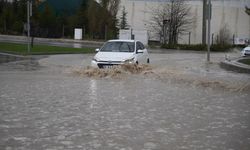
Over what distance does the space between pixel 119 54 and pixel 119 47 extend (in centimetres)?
112

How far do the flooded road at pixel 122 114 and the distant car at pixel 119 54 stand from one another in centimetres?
318

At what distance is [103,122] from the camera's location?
945cm

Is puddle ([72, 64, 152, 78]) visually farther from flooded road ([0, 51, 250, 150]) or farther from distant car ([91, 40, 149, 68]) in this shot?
flooded road ([0, 51, 250, 150])

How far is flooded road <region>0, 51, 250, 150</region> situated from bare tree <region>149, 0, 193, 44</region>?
42.7 meters

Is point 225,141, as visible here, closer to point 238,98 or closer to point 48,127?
point 48,127

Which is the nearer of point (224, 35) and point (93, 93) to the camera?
point (93, 93)

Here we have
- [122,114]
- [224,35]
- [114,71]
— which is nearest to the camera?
[122,114]

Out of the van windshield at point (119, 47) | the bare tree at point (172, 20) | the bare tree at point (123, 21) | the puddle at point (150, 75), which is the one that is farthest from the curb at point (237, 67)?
the bare tree at point (123, 21)

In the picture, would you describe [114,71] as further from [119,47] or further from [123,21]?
[123,21]

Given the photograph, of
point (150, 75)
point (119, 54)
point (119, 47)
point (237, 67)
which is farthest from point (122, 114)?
point (237, 67)

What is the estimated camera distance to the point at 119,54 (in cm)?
2056

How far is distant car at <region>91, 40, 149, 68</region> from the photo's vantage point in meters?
20.1

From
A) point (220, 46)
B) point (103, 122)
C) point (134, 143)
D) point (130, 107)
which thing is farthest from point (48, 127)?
point (220, 46)

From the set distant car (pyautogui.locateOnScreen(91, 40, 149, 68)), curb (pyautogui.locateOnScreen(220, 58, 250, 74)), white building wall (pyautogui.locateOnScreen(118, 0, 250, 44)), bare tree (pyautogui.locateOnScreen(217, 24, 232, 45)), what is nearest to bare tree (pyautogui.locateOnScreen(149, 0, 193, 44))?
white building wall (pyautogui.locateOnScreen(118, 0, 250, 44))
